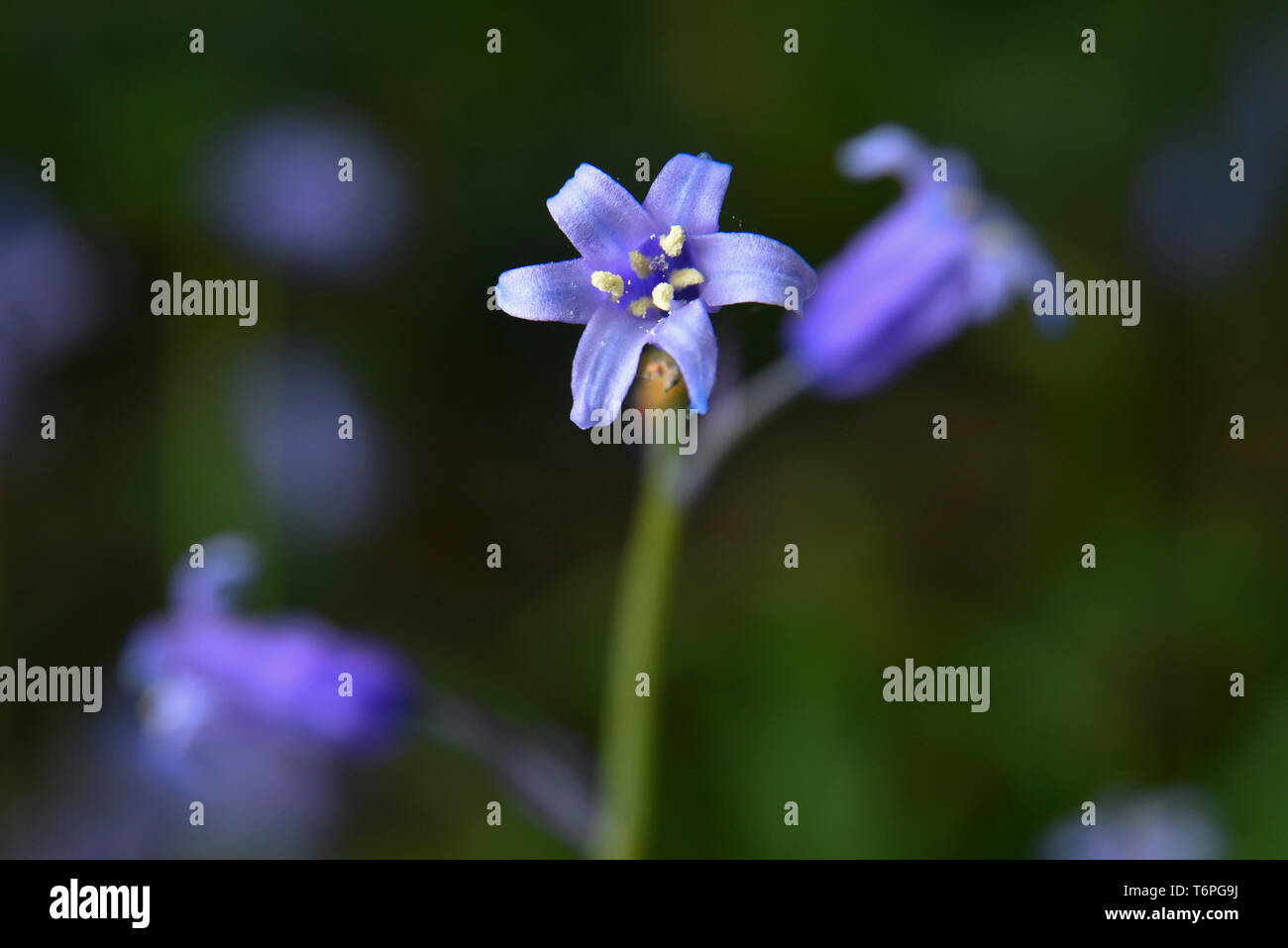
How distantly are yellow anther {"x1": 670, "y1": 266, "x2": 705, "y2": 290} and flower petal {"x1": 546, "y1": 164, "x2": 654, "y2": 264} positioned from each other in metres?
0.08

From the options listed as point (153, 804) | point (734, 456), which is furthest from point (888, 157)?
point (153, 804)

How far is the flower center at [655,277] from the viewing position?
7.26 ft

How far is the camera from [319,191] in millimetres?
6047

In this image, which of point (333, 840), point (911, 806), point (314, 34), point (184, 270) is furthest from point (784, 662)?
point (314, 34)

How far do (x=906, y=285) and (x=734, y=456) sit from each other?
290 cm

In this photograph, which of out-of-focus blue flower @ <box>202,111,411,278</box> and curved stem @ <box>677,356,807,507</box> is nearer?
curved stem @ <box>677,356,807,507</box>

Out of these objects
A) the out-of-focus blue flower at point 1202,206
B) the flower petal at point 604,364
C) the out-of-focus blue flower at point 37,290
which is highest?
the out-of-focus blue flower at point 1202,206

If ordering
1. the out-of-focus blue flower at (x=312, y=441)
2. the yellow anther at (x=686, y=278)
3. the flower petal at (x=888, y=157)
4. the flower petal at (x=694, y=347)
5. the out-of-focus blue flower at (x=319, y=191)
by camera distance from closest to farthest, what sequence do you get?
1. the flower petal at (x=694, y=347)
2. the yellow anther at (x=686, y=278)
3. the flower petal at (x=888, y=157)
4. the out-of-focus blue flower at (x=312, y=441)
5. the out-of-focus blue flower at (x=319, y=191)

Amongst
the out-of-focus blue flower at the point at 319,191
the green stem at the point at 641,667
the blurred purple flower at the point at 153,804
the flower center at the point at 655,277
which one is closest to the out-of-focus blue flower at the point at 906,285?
the green stem at the point at 641,667

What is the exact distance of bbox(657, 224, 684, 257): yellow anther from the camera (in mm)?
2203

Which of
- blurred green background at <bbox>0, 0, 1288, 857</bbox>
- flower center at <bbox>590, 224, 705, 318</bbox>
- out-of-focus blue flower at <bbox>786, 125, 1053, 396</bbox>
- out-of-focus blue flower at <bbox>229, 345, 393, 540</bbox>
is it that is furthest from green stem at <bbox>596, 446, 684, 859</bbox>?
out-of-focus blue flower at <bbox>229, 345, 393, 540</bbox>

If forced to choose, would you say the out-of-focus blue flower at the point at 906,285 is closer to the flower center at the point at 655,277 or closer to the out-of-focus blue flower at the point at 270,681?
the flower center at the point at 655,277

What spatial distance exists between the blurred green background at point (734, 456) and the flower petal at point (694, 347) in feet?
10.9

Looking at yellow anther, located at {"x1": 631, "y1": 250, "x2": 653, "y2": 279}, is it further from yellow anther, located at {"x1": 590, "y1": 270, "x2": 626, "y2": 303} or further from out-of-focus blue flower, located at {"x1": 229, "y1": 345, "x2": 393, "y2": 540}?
out-of-focus blue flower, located at {"x1": 229, "y1": 345, "x2": 393, "y2": 540}
